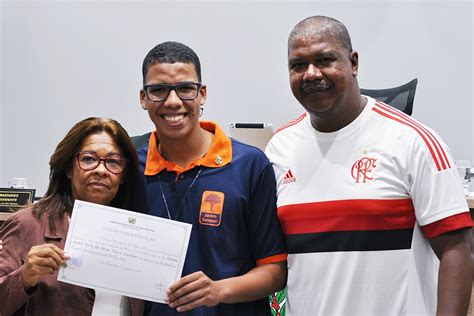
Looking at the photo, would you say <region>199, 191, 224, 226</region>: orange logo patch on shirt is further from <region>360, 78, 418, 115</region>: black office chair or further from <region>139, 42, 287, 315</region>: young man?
<region>360, 78, 418, 115</region>: black office chair

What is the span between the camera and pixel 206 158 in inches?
80.7

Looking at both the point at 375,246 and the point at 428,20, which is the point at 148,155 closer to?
the point at 375,246

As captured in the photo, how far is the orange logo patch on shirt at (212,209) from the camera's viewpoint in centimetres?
196

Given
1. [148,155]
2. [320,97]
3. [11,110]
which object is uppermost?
[320,97]

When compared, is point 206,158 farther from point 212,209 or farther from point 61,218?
point 61,218

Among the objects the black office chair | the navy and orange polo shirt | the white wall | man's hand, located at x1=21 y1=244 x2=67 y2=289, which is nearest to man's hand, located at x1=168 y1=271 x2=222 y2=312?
the navy and orange polo shirt

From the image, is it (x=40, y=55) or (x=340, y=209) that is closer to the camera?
(x=340, y=209)

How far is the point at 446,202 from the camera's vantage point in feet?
5.96

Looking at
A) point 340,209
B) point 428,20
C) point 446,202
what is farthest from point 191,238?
point 428,20

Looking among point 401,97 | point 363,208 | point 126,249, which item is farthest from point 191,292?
point 401,97

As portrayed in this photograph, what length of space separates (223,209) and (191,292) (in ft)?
0.99

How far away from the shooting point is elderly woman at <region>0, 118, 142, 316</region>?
69.5 inches

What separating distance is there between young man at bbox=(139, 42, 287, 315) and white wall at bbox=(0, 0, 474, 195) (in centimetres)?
321

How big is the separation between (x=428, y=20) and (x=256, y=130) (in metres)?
2.57
